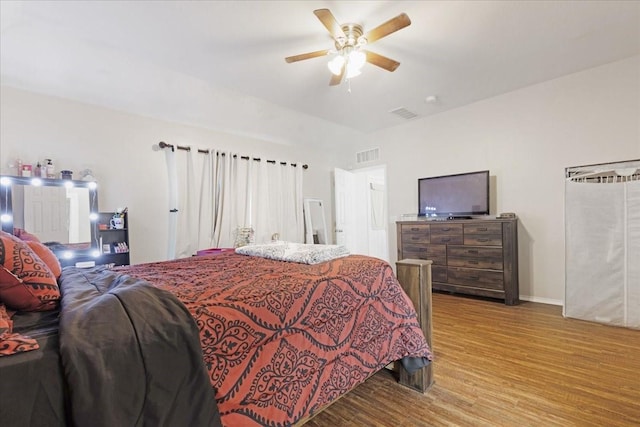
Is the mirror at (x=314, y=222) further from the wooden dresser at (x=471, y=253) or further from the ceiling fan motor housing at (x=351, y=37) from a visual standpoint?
the ceiling fan motor housing at (x=351, y=37)

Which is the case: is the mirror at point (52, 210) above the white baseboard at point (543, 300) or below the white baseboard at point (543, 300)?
above

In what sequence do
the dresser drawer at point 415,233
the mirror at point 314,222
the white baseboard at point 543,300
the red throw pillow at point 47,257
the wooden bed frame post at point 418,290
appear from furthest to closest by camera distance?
the mirror at point 314,222
the dresser drawer at point 415,233
the white baseboard at point 543,300
the wooden bed frame post at point 418,290
the red throw pillow at point 47,257

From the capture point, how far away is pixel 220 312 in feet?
3.57

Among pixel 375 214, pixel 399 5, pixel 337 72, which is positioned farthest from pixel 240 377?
pixel 375 214

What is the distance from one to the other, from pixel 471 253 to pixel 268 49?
3382mm

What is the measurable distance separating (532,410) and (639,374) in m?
1.01

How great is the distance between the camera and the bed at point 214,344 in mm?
743

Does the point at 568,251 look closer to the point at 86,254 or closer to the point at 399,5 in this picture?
the point at 399,5

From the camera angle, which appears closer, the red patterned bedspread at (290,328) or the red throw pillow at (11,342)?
the red throw pillow at (11,342)

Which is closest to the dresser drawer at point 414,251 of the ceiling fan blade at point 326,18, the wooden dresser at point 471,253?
the wooden dresser at point 471,253

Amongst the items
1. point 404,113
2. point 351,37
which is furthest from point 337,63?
point 404,113

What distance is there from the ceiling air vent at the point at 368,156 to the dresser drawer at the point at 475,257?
2209mm

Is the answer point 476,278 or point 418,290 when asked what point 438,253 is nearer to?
point 476,278

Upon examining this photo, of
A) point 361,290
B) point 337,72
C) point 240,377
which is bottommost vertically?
point 240,377
